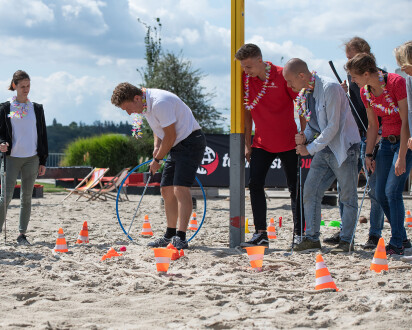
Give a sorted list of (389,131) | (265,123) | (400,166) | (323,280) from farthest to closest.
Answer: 1. (265,123)
2. (389,131)
3. (400,166)
4. (323,280)

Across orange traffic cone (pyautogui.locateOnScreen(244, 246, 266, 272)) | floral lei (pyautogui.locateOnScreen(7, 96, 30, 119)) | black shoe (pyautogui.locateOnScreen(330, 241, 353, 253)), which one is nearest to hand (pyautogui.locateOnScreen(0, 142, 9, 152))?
floral lei (pyautogui.locateOnScreen(7, 96, 30, 119))

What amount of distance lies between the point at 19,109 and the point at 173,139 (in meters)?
1.78

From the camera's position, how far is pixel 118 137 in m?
23.1

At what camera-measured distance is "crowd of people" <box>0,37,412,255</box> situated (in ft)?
15.3

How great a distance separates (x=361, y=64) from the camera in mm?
4496

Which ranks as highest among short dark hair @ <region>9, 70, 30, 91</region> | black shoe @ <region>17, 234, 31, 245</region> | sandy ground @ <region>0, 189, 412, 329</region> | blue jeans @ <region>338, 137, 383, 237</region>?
short dark hair @ <region>9, 70, 30, 91</region>

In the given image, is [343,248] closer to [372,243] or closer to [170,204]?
[372,243]

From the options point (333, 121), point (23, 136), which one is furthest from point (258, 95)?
point (23, 136)

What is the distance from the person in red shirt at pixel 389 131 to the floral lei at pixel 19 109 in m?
3.35

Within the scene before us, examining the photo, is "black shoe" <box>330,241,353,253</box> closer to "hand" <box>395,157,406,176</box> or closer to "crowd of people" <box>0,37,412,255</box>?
"crowd of people" <box>0,37,412,255</box>

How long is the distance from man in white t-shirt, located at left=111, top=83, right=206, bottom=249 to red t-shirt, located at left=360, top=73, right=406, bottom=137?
1683 mm

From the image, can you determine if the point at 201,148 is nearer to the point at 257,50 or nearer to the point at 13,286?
the point at 257,50

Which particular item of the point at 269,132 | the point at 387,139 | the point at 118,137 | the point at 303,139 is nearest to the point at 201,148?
the point at 269,132

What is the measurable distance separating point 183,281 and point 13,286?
1.21m
